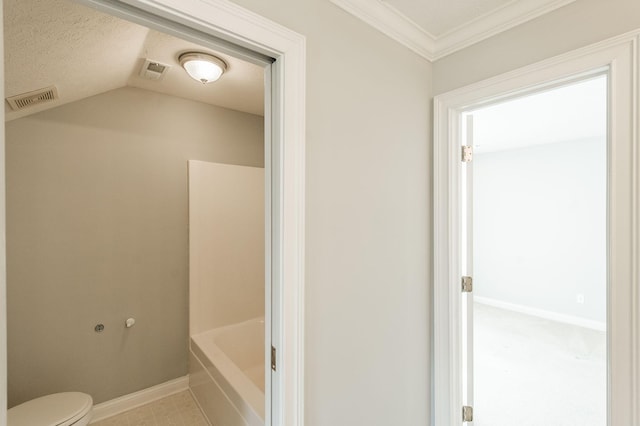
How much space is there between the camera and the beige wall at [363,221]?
1.13 metres

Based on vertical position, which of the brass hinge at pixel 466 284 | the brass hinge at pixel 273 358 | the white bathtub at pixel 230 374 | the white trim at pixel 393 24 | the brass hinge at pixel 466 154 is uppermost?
the white trim at pixel 393 24

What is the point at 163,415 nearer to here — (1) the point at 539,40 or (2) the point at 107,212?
(2) the point at 107,212

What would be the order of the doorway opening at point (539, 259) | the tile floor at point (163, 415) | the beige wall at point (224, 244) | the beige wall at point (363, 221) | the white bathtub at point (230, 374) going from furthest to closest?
the beige wall at point (224, 244)
the doorway opening at point (539, 259)
the tile floor at point (163, 415)
the white bathtub at point (230, 374)
the beige wall at point (363, 221)

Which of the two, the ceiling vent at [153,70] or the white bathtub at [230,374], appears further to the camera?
the ceiling vent at [153,70]

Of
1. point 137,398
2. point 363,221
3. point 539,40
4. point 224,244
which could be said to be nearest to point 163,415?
point 137,398

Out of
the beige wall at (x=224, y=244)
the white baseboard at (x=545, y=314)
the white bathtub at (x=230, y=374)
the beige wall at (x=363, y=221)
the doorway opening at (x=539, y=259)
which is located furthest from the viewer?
the white baseboard at (x=545, y=314)

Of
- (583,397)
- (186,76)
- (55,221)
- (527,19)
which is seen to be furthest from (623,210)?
(55,221)

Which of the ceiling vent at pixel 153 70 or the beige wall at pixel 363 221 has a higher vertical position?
the ceiling vent at pixel 153 70

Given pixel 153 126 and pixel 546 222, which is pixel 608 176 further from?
pixel 546 222

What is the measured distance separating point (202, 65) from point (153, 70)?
18.7 inches

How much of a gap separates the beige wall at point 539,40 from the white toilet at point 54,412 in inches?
108

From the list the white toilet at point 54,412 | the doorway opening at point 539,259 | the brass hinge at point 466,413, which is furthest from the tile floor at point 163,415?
the doorway opening at point 539,259

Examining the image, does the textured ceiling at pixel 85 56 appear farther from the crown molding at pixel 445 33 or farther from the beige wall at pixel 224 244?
the crown molding at pixel 445 33

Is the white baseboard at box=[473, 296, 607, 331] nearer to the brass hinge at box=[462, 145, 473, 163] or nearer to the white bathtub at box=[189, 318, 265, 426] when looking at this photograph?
the brass hinge at box=[462, 145, 473, 163]
